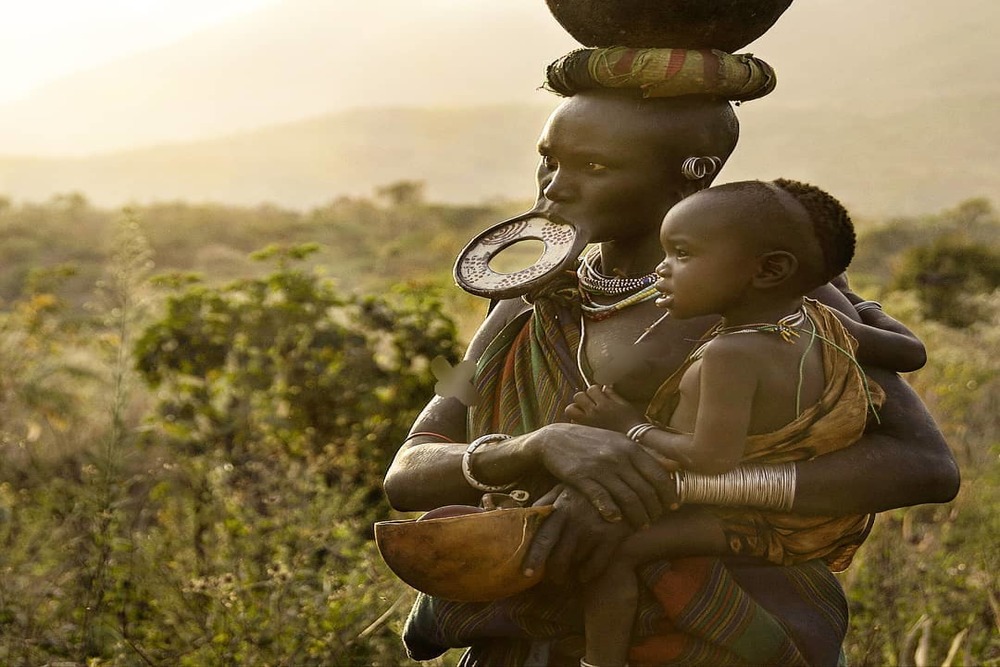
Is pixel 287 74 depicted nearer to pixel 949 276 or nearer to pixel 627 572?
pixel 949 276

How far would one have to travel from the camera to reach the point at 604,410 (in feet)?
7.28

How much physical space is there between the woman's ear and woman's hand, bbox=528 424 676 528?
36cm

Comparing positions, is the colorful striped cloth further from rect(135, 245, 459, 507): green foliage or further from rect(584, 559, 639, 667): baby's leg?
rect(135, 245, 459, 507): green foliage

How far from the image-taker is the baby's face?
6.53ft

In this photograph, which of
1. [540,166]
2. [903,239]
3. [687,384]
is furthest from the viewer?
[903,239]

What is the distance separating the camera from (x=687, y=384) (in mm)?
2088

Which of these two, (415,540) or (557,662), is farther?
(557,662)

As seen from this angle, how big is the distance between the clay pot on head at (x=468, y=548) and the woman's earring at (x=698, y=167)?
26.8 inches

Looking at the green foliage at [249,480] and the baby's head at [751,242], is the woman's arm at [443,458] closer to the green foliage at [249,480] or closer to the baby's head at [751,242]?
the baby's head at [751,242]

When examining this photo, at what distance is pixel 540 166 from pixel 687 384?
61 centimetres

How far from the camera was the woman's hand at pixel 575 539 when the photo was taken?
6.92 feet

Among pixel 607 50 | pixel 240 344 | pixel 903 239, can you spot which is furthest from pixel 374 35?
pixel 607 50

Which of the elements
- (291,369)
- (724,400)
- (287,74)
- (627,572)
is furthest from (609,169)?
(287,74)

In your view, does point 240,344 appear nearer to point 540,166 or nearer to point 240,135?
point 540,166
